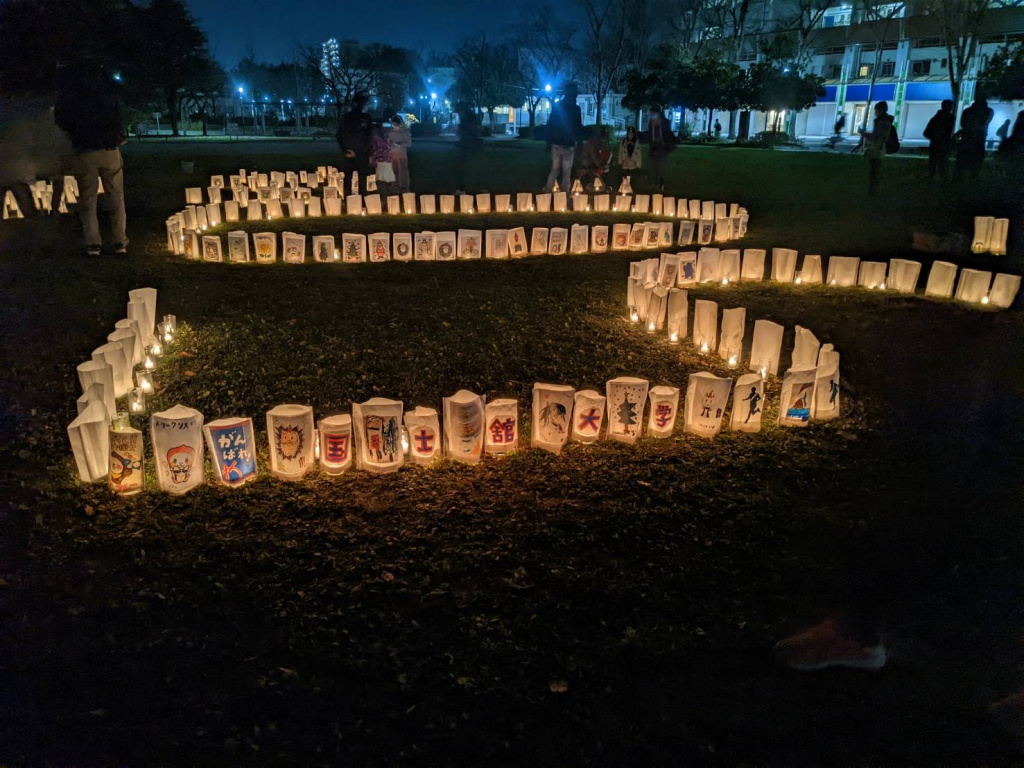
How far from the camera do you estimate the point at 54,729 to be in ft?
7.00

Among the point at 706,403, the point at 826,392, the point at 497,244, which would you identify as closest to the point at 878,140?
the point at 497,244

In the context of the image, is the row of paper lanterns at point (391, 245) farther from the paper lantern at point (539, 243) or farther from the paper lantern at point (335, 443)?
the paper lantern at point (335, 443)

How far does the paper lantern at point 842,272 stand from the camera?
7250mm

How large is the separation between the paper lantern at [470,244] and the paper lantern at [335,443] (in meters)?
4.98

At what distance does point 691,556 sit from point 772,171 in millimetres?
17364

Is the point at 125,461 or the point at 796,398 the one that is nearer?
the point at 125,461

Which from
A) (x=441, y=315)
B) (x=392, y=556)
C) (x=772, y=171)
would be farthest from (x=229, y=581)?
(x=772, y=171)

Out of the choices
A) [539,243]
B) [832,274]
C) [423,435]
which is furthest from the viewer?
[539,243]

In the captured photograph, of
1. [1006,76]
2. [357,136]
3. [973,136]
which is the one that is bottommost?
[357,136]

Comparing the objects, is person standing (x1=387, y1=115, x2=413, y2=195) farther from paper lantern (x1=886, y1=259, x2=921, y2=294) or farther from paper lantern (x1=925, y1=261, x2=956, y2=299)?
paper lantern (x1=925, y1=261, x2=956, y2=299)

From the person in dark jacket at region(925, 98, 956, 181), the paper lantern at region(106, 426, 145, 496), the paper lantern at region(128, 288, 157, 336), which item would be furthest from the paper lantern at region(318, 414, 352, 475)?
the person in dark jacket at region(925, 98, 956, 181)

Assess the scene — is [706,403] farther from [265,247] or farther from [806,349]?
[265,247]

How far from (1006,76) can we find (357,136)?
1780 cm

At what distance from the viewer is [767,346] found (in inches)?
190
